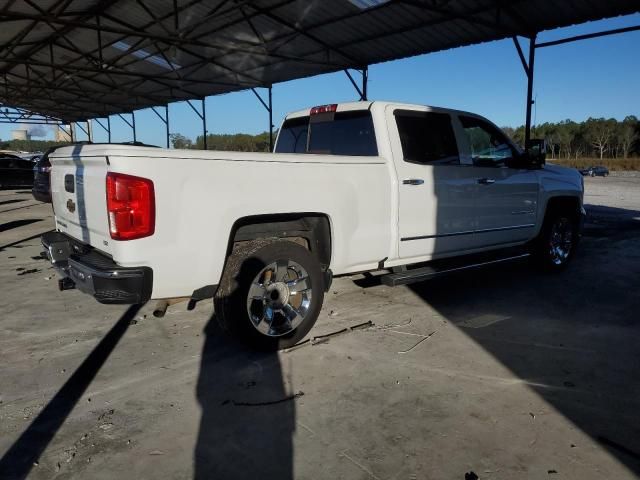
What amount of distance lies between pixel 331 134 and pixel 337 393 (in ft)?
9.37

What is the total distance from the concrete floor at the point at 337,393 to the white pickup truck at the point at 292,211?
1.71 ft

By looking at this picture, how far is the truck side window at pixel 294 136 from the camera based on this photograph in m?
5.41

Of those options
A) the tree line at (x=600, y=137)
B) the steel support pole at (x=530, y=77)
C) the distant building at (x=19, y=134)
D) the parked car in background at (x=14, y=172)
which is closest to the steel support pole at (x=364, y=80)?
the steel support pole at (x=530, y=77)

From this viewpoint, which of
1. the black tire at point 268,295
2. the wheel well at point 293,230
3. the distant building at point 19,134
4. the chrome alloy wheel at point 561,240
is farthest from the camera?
the distant building at point 19,134

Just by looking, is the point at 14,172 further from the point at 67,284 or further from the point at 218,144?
the point at 67,284

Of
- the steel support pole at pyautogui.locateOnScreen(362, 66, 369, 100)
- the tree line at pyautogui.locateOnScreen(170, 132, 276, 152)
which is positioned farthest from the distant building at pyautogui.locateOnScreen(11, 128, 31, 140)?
the steel support pole at pyautogui.locateOnScreen(362, 66, 369, 100)

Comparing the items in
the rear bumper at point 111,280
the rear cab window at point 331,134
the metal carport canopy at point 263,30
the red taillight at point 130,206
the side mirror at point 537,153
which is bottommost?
the rear bumper at point 111,280

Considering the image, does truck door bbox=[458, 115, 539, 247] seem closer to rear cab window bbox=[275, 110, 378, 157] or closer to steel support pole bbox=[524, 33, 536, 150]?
rear cab window bbox=[275, 110, 378, 157]

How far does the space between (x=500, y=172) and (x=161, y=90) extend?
21.0m

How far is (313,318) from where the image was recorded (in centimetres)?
391

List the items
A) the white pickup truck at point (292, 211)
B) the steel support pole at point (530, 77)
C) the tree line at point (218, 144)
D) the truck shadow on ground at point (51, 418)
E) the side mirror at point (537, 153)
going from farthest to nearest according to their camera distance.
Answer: the tree line at point (218, 144) < the steel support pole at point (530, 77) < the side mirror at point (537, 153) < the white pickup truck at point (292, 211) < the truck shadow on ground at point (51, 418)

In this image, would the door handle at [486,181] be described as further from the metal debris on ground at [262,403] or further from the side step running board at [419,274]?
the metal debris on ground at [262,403]

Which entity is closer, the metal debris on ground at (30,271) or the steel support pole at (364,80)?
the metal debris on ground at (30,271)

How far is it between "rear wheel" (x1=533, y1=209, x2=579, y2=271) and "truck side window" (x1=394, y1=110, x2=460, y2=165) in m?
2.22
